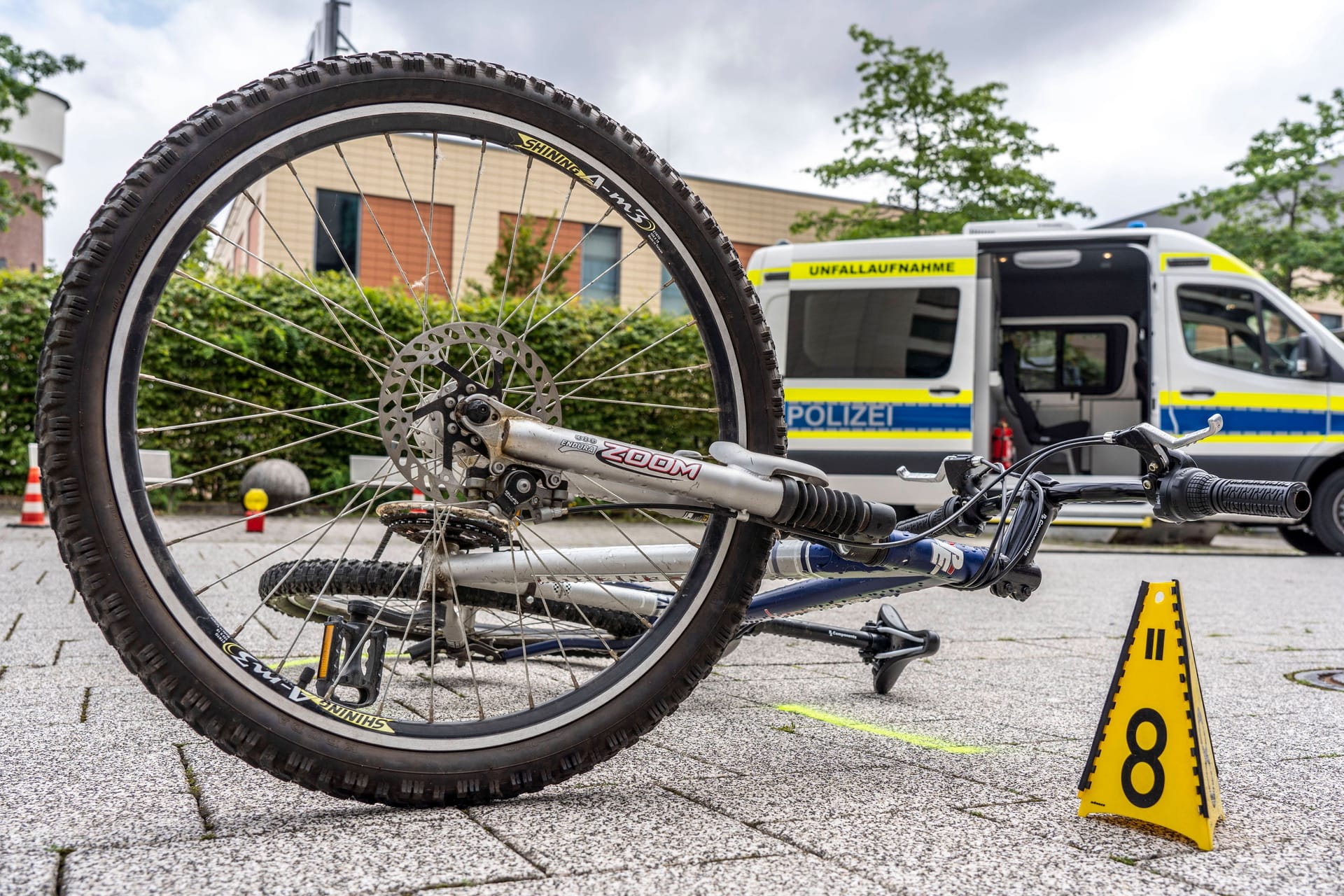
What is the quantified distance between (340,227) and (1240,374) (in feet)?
54.9

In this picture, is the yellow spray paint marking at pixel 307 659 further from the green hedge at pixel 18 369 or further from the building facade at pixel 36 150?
the building facade at pixel 36 150

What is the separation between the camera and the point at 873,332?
380 inches

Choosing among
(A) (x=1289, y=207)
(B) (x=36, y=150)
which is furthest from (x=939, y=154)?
(B) (x=36, y=150)

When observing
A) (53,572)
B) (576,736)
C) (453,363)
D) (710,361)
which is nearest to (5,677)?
(453,363)

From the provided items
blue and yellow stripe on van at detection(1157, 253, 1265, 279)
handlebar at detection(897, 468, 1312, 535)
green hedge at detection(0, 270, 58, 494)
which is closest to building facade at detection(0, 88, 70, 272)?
green hedge at detection(0, 270, 58, 494)

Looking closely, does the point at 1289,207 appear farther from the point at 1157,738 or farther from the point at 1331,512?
the point at 1157,738

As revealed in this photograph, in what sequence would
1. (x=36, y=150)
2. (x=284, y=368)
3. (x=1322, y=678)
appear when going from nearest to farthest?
1. (x=1322, y=678)
2. (x=284, y=368)
3. (x=36, y=150)

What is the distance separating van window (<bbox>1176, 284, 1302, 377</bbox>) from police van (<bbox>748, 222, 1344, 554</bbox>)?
0.5 inches

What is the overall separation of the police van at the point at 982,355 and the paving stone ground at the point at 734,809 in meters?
6.24

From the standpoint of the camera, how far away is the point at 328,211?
66.9ft

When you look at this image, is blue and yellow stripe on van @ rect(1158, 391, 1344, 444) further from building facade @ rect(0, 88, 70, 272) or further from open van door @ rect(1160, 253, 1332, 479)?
building facade @ rect(0, 88, 70, 272)

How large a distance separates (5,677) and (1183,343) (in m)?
9.27

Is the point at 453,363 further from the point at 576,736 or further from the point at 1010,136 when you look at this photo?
the point at 1010,136

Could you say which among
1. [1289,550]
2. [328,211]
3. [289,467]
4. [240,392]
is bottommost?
[1289,550]
